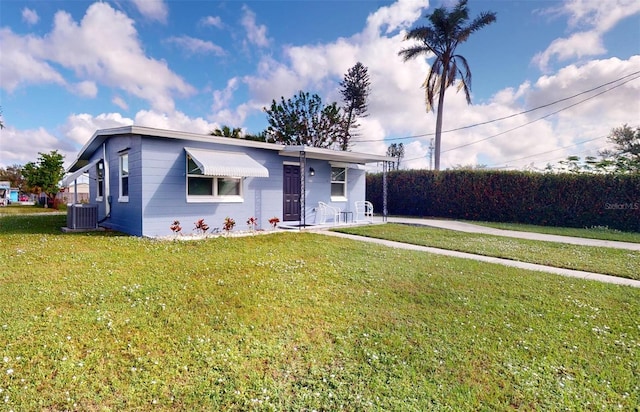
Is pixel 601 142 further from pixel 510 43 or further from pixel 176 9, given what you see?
pixel 176 9

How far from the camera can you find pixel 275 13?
14.0 m

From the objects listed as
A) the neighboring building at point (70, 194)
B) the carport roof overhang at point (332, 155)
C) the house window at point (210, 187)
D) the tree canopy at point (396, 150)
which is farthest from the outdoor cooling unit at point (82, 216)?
the tree canopy at point (396, 150)

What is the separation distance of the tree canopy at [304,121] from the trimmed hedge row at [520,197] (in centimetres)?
1342

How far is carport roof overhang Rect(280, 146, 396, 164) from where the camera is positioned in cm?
1252

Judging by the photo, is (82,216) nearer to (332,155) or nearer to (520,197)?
(332,155)

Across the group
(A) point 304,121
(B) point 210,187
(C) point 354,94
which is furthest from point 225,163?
(C) point 354,94

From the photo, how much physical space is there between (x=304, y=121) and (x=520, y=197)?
22177 millimetres

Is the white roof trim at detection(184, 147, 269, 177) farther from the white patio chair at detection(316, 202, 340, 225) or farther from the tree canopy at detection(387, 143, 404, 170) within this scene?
the tree canopy at detection(387, 143, 404, 170)

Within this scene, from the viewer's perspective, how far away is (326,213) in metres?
15.0

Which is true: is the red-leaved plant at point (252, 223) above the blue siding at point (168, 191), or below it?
below

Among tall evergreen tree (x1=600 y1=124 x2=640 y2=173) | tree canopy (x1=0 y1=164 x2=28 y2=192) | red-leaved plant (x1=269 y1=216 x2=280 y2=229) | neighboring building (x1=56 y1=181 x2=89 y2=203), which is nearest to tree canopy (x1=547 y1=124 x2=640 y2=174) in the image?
tall evergreen tree (x1=600 y1=124 x2=640 y2=173)

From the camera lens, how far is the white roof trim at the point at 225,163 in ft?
32.6

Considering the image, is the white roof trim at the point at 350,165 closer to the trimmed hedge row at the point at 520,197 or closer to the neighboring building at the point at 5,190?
the trimmed hedge row at the point at 520,197

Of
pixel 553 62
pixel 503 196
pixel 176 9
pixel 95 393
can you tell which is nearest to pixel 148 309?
pixel 95 393
